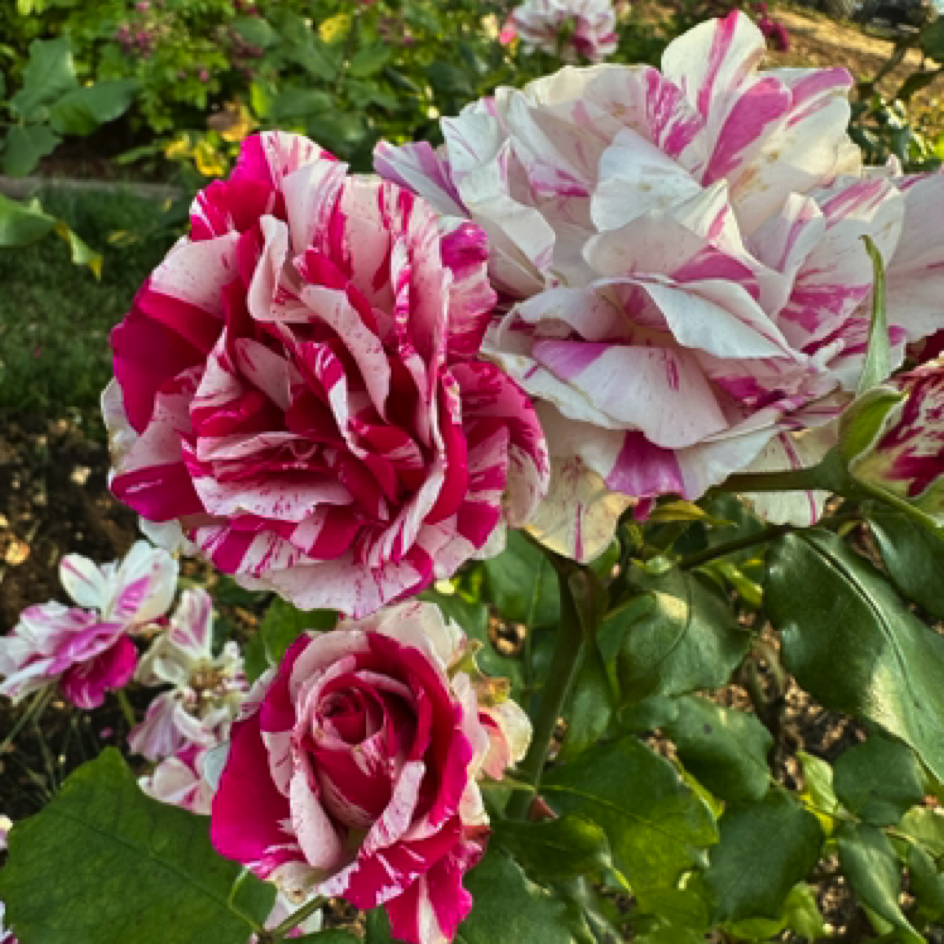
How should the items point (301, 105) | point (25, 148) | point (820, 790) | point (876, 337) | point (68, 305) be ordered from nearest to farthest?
point (876, 337) < point (820, 790) < point (25, 148) < point (301, 105) < point (68, 305)

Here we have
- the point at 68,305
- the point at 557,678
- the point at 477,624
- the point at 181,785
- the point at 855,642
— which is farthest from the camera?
the point at 68,305

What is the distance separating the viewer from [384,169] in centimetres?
45

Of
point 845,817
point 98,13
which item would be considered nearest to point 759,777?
point 845,817

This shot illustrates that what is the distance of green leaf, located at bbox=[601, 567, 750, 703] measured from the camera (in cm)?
56

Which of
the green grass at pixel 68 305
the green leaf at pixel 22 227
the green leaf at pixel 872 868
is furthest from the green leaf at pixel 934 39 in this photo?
the green grass at pixel 68 305

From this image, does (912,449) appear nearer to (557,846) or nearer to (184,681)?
(557,846)

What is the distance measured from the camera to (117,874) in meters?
0.62

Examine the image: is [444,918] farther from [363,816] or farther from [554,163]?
[554,163]

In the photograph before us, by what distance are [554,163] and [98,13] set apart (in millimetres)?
3554

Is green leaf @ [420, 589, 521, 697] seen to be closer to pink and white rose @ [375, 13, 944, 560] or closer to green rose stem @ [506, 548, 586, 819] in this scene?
green rose stem @ [506, 548, 586, 819]

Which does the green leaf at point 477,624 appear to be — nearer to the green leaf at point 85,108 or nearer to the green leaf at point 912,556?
the green leaf at point 912,556

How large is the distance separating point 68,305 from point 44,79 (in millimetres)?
1320

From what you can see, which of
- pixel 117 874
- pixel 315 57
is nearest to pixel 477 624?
pixel 117 874

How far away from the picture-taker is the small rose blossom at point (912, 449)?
0.41m
